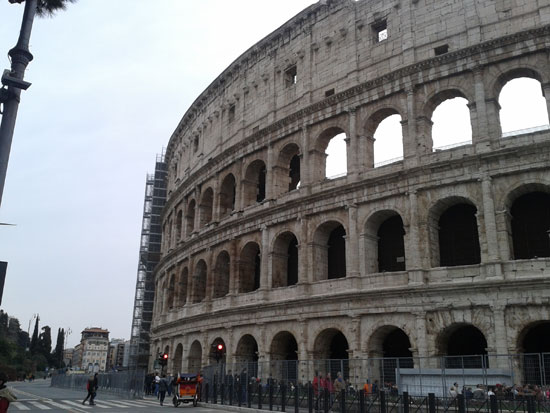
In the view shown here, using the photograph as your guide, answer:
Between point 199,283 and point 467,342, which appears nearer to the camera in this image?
point 467,342

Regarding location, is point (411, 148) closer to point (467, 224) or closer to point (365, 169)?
point (365, 169)

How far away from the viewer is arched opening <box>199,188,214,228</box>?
34.2 m

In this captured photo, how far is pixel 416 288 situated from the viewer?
782 inches

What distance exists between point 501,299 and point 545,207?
418 centimetres

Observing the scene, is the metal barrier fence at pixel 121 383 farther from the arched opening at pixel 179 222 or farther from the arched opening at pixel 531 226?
the arched opening at pixel 531 226

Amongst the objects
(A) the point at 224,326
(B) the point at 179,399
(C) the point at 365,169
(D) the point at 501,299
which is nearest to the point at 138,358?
(A) the point at 224,326

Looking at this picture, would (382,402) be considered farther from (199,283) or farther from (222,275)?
(199,283)

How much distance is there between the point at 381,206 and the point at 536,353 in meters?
8.51

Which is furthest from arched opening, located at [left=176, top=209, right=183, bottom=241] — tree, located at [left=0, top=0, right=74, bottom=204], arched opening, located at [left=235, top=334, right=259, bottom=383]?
tree, located at [left=0, top=0, right=74, bottom=204]

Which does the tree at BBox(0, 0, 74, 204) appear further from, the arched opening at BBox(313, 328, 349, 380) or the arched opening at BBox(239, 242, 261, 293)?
the arched opening at BBox(239, 242, 261, 293)

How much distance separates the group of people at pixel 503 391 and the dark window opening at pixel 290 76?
60.9ft

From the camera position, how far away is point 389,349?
74.9ft

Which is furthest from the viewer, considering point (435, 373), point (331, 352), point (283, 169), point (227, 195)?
point (227, 195)

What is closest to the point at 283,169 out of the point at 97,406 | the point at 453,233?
the point at 453,233
